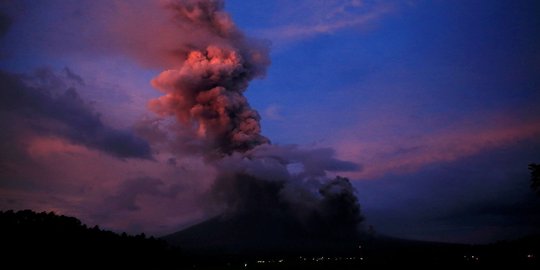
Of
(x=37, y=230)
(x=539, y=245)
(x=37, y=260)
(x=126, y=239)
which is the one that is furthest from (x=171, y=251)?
(x=539, y=245)

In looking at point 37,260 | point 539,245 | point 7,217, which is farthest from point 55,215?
point 539,245

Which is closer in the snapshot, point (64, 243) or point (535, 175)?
Answer: point (535, 175)

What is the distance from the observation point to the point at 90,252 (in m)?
65.1

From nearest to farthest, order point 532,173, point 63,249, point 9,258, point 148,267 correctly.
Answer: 1. point 532,173
2. point 9,258
3. point 63,249
4. point 148,267

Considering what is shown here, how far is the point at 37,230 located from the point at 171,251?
27.1m

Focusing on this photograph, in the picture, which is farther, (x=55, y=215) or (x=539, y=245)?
(x=55, y=215)

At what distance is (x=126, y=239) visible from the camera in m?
78.9

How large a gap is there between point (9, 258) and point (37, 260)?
3675mm

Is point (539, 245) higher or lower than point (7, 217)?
lower

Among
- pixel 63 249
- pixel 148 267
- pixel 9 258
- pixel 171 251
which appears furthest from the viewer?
pixel 171 251

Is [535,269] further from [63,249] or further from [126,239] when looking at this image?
[126,239]

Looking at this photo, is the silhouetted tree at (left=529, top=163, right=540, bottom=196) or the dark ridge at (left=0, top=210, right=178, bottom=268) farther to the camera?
the dark ridge at (left=0, top=210, right=178, bottom=268)

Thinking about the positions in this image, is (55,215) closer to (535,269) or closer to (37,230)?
(37,230)

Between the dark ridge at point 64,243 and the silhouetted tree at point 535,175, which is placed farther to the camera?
the dark ridge at point 64,243
